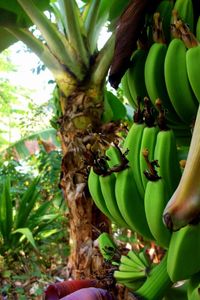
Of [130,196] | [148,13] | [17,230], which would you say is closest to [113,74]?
[148,13]

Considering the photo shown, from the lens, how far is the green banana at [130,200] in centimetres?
72

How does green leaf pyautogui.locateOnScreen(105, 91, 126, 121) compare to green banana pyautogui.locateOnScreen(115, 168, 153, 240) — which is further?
green leaf pyautogui.locateOnScreen(105, 91, 126, 121)

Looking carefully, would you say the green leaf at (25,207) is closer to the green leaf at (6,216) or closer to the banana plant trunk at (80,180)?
the green leaf at (6,216)

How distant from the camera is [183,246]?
595 mm

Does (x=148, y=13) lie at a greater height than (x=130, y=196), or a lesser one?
greater

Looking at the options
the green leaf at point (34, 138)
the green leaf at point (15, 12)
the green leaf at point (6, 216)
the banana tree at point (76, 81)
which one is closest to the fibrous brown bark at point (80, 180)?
the banana tree at point (76, 81)

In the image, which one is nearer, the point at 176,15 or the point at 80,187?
the point at 176,15

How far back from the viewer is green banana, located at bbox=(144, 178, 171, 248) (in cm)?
64

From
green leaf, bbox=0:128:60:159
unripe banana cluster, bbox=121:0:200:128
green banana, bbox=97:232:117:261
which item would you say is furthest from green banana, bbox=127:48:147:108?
green leaf, bbox=0:128:60:159

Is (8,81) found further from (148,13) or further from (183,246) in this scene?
(183,246)

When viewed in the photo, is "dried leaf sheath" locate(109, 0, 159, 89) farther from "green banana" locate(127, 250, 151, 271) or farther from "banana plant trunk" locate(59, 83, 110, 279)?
"banana plant trunk" locate(59, 83, 110, 279)

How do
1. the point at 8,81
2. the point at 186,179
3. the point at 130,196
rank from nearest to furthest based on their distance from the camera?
1. the point at 186,179
2. the point at 130,196
3. the point at 8,81

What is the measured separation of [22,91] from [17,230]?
2.62m

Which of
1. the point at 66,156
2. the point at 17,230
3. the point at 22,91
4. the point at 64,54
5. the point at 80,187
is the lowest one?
the point at 17,230
